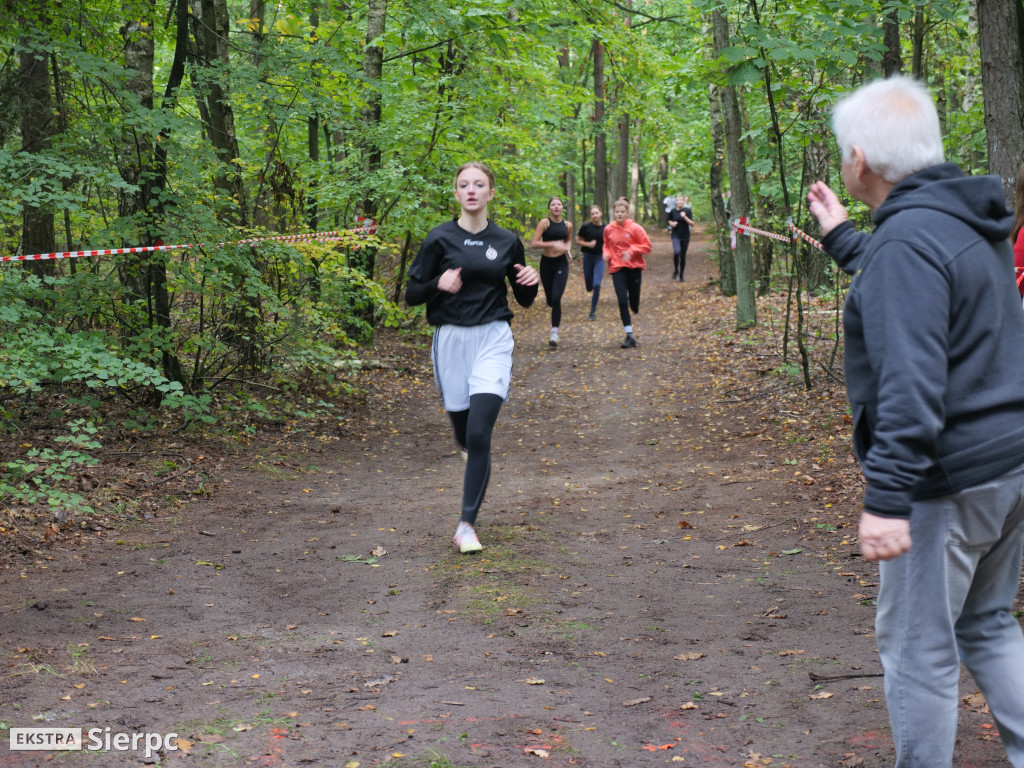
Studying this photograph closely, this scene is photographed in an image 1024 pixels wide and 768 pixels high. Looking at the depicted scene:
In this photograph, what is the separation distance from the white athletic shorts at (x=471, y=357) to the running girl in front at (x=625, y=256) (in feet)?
29.1

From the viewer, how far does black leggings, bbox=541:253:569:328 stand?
1495 cm

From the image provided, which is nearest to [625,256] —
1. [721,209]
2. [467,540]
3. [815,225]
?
[815,225]

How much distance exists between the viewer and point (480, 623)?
458cm

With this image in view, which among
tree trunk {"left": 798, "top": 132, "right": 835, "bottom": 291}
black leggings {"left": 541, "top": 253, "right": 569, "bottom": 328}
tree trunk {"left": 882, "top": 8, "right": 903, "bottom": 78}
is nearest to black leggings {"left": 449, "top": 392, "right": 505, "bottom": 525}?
tree trunk {"left": 798, "top": 132, "right": 835, "bottom": 291}

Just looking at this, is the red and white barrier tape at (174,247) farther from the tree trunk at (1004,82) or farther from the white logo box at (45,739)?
the tree trunk at (1004,82)

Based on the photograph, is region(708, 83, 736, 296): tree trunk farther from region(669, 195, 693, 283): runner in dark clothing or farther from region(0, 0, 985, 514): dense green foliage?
region(0, 0, 985, 514): dense green foliage

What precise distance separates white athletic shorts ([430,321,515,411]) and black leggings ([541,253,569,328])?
9178 millimetres

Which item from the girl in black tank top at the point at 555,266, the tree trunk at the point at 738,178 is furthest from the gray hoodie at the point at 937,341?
the girl in black tank top at the point at 555,266

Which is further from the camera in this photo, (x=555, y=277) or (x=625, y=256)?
(x=555, y=277)

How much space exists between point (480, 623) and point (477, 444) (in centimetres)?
138

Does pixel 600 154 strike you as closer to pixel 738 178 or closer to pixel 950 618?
pixel 738 178

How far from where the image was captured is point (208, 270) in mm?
8266

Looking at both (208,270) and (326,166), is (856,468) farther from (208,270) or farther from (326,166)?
(326,166)

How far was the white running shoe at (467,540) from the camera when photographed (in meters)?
5.73
